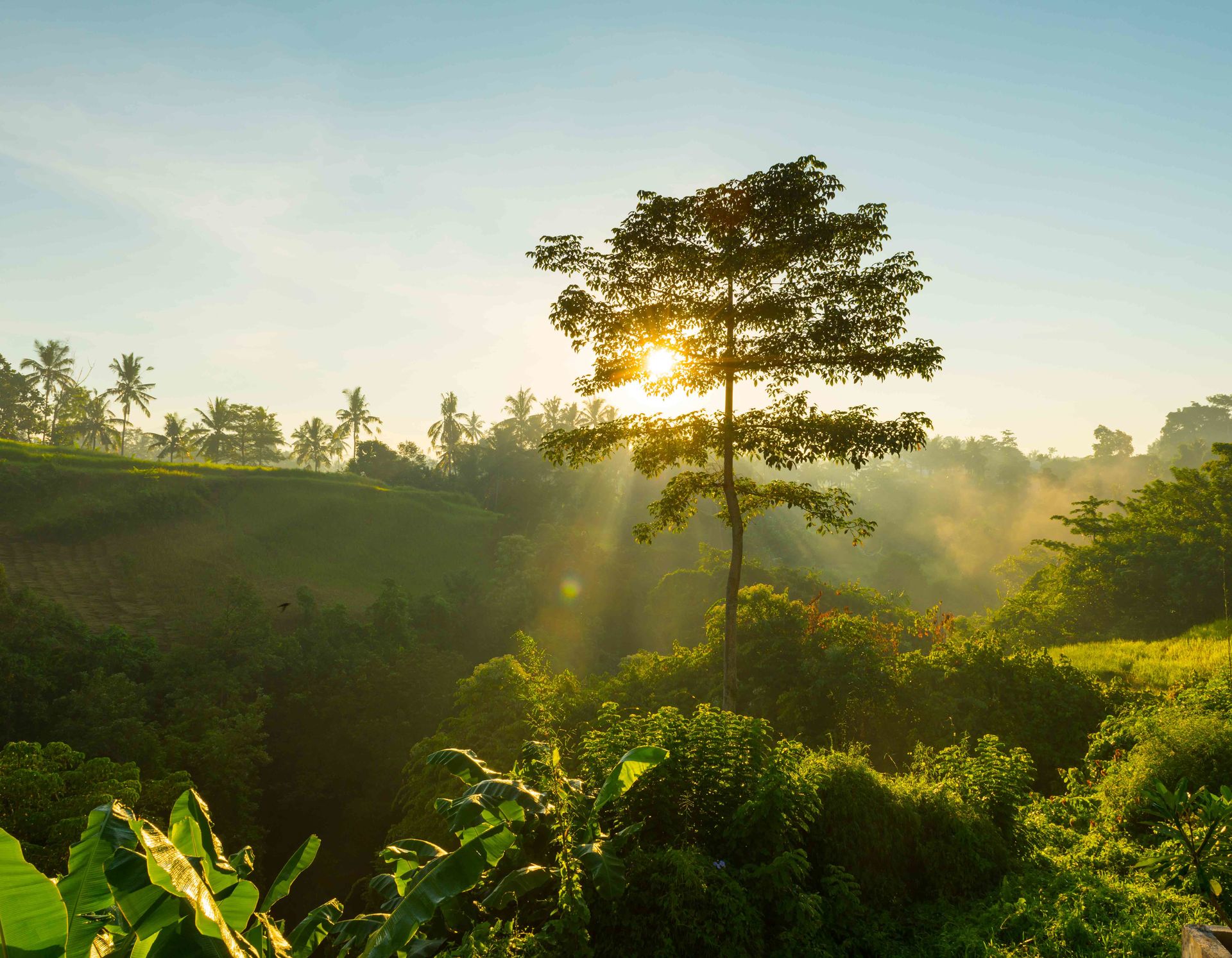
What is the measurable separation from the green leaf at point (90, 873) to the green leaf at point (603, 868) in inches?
111

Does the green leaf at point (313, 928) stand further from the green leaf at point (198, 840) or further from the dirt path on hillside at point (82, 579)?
the dirt path on hillside at point (82, 579)

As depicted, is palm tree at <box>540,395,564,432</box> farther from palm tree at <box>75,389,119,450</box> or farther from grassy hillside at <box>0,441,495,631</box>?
palm tree at <box>75,389,119,450</box>

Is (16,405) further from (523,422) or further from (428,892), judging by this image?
(428,892)

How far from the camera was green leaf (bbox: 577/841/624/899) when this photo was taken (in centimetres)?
447

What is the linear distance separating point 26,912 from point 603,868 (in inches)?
127

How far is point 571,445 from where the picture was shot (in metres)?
10.7

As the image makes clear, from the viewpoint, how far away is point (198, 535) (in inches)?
1401

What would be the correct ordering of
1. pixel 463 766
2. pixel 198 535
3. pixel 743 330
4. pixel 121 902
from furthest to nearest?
pixel 198 535
pixel 743 330
pixel 463 766
pixel 121 902

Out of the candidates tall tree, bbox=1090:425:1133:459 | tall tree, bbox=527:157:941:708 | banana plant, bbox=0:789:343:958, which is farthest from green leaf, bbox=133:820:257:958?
tall tree, bbox=1090:425:1133:459

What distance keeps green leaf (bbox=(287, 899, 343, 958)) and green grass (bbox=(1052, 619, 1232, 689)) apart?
1443cm

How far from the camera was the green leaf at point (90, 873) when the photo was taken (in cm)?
252

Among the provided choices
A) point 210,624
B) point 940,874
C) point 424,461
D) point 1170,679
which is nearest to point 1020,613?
point 1170,679

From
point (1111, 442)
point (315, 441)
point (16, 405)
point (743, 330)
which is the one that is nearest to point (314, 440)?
point (315, 441)

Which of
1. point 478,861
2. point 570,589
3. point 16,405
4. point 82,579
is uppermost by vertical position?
point 16,405
